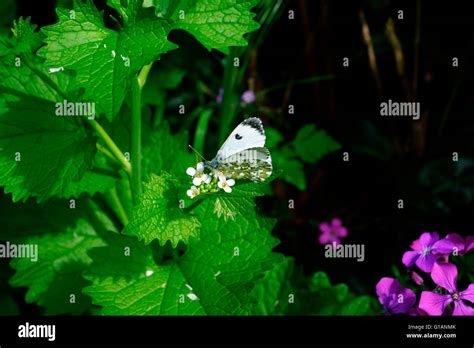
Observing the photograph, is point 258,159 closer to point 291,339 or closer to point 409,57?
point 291,339

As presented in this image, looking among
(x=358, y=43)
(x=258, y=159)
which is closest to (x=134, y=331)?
(x=258, y=159)

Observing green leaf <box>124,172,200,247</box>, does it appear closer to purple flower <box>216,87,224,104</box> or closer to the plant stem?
the plant stem

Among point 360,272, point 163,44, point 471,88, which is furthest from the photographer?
point 471,88

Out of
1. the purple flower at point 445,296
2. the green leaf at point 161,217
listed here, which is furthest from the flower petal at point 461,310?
the green leaf at point 161,217

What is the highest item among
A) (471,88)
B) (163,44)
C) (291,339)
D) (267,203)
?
(471,88)

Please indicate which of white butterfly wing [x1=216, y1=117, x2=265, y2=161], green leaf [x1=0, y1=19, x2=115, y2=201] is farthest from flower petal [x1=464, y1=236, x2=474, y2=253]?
green leaf [x1=0, y1=19, x2=115, y2=201]

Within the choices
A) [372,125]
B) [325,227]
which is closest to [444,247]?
[325,227]
